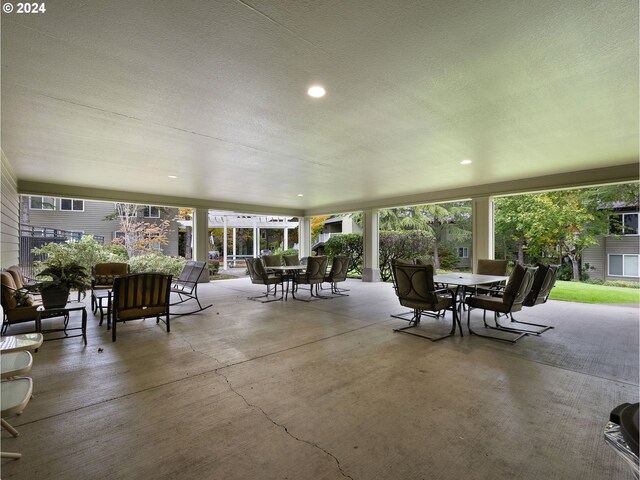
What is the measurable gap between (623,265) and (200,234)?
15.6m

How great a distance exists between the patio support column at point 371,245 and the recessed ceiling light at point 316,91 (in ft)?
26.4

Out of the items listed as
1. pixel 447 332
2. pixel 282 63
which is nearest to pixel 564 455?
pixel 447 332

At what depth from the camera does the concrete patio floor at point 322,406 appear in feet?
5.78

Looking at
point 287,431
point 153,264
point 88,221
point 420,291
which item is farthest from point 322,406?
point 88,221

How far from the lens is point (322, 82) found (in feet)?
9.76

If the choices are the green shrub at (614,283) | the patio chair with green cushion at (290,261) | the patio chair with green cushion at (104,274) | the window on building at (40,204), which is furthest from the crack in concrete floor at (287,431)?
the window on building at (40,204)

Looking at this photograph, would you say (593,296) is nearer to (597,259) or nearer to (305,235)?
(597,259)

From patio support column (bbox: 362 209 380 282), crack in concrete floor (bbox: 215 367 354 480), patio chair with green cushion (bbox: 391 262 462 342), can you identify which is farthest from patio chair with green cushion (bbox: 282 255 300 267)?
crack in concrete floor (bbox: 215 367 354 480)

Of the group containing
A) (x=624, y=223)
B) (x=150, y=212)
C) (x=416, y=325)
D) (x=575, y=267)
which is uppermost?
(x=150, y=212)

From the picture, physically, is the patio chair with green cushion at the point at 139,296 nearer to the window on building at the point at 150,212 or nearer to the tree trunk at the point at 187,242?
the window on building at the point at 150,212

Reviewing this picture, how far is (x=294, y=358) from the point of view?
11.1ft

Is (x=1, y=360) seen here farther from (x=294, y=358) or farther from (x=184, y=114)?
(x=184, y=114)

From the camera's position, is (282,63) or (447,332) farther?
(447,332)

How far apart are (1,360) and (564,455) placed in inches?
133
